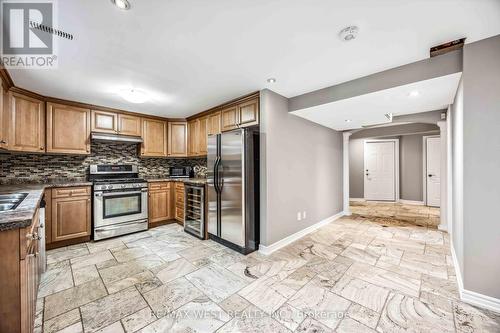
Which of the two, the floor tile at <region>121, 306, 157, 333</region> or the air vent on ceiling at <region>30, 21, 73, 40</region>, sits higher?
the air vent on ceiling at <region>30, 21, 73, 40</region>

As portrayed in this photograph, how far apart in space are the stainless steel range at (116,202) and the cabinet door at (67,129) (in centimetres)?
51

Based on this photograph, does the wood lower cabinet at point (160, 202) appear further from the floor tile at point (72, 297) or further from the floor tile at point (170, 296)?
the floor tile at point (170, 296)

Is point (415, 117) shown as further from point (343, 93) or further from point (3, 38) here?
point (3, 38)

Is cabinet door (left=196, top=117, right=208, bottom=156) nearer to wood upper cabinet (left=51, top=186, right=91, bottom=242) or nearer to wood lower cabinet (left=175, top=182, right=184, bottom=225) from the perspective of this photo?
wood lower cabinet (left=175, top=182, right=184, bottom=225)

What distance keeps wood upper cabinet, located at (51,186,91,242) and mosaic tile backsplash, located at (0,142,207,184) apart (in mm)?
789

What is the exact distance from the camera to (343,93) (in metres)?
2.71

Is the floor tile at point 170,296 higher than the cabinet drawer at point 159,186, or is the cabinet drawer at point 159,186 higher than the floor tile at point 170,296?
the cabinet drawer at point 159,186

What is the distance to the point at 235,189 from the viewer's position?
3.05m

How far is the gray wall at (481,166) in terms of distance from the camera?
5.74 feet

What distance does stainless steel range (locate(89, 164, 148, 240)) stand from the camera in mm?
3398

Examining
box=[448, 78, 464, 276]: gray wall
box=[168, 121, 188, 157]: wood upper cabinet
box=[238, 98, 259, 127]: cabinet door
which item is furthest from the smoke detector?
box=[168, 121, 188, 157]: wood upper cabinet

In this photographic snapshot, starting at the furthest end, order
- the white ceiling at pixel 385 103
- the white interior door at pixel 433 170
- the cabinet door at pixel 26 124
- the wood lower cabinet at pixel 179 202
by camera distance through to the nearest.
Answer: the white interior door at pixel 433 170
the wood lower cabinet at pixel 179 202
the cabinet door at pixel 26 124
the white ceiling at pixel 385 103

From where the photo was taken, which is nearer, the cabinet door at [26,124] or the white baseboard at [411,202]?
the cabinet door at [26,124]

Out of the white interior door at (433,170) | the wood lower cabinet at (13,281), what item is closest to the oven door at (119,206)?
the wood lower cabinet at (13,281)
